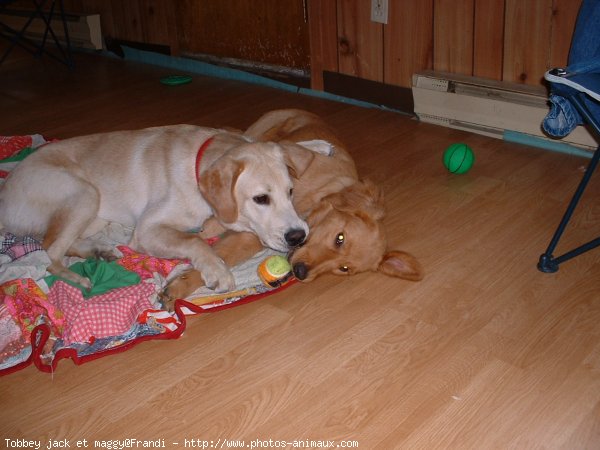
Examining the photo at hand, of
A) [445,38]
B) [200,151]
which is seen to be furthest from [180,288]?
[445,38]

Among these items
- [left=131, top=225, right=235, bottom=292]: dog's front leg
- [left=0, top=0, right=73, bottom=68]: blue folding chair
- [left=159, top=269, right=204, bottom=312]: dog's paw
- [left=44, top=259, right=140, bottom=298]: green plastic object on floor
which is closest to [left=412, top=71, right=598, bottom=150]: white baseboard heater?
[left=131, top=225, right=235, bottom=292]: dog's front leg

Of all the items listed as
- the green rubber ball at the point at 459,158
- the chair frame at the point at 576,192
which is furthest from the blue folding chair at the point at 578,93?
the green rubber ball at the point at 459,158

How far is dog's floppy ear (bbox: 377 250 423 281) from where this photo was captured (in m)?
2.63

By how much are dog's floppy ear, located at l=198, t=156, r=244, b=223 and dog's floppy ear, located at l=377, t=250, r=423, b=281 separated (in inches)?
26.7

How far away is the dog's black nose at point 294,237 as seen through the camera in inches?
101

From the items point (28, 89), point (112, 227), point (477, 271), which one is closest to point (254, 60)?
point (28, 89)

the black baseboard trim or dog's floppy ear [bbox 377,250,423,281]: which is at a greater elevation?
the black baseboard trim

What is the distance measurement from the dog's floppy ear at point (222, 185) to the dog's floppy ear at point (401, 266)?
0.68 m

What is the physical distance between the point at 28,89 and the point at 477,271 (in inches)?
194

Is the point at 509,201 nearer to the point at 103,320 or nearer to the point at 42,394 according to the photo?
the point at 103,320

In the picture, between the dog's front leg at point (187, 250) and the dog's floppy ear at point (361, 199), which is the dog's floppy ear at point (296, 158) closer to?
the dog's floppy ear at point (361, 199)

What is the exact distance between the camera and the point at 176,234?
2.74 m

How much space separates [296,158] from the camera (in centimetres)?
281

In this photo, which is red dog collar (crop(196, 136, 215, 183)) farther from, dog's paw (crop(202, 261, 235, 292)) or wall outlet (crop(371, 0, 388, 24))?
wall outlet (crop(371, 0, 388, 24))
